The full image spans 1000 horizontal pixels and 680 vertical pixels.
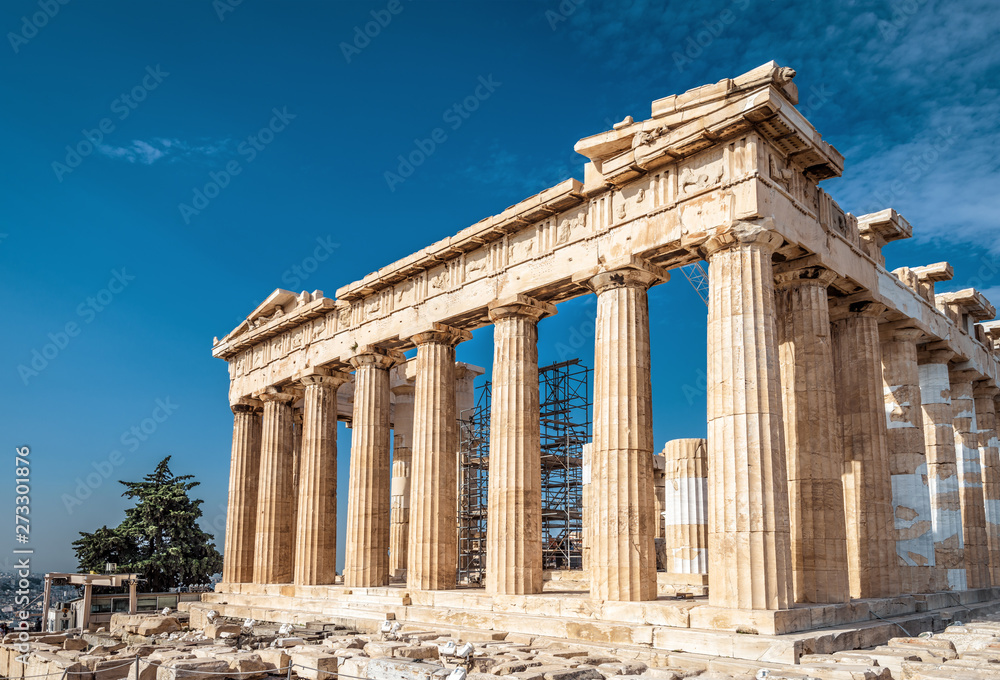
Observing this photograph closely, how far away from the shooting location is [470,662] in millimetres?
14023

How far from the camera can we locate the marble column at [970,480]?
26.4 meters

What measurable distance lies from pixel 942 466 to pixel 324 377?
21.2 meters

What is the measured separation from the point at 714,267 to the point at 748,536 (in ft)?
18.9

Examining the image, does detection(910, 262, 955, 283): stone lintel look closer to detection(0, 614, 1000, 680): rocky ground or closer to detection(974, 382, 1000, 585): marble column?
detection(974, 382, 1000, 585): marble column

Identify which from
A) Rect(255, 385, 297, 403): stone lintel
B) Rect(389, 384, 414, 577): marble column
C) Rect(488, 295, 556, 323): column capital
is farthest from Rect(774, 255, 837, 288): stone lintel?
Rect(255, 385, 297, 403): stone lintel

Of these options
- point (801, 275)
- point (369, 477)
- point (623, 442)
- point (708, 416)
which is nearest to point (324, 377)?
point (369, 477)

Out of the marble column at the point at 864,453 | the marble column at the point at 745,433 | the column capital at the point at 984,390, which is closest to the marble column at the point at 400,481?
the marble column at the point at 745,433

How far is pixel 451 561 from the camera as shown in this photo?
24.1 metres

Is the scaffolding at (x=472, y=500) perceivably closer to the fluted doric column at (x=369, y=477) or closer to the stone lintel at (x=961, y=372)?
the fluted doric column at (x=369, y=477)

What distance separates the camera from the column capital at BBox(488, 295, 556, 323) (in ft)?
73.4

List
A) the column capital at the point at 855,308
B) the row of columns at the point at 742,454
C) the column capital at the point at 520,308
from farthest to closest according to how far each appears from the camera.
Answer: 1. the column capital at the point at 520,308
2. the column capital at the point at 855,308
3. the row of columns at the point at 742,454

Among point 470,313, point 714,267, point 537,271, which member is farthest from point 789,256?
point 470,313

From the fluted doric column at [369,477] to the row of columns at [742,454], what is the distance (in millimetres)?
56

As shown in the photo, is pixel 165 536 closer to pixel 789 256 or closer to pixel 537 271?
pixel 537 271
